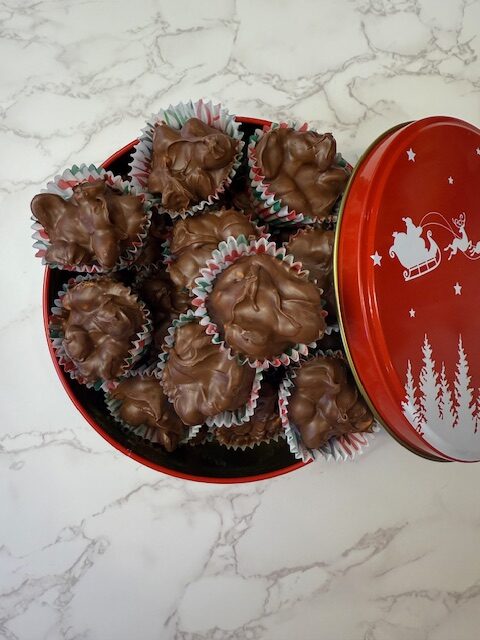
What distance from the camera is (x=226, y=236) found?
1.33 m

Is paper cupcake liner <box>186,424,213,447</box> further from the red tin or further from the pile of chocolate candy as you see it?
the red tin

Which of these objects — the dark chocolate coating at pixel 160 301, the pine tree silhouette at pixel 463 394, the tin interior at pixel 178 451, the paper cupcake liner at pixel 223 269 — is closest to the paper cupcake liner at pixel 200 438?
the tin interior at pixel 178 451

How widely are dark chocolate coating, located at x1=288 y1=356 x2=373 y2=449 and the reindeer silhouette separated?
1.16 ft

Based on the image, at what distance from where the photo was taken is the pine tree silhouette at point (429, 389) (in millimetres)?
1225

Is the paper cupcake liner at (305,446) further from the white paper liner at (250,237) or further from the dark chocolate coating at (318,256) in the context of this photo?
the white paper liner at (250,237)

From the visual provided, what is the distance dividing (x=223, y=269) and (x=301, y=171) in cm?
34

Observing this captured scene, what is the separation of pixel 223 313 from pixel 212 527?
3.18 ft

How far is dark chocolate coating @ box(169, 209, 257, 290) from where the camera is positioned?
132cm

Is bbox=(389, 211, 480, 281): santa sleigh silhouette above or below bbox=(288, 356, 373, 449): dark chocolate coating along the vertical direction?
above

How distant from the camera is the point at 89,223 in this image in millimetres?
1275

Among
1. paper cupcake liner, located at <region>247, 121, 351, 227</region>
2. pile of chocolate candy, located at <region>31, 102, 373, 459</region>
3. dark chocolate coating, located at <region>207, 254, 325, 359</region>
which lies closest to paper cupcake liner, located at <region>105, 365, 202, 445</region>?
pile of chocolate candy, located at <region>31, 102, 373, 459</region>

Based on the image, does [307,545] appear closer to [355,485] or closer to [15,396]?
[355,485]

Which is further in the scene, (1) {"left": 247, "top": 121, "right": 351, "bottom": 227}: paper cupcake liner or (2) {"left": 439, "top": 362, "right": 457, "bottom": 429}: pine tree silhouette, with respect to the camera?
(1) {"left": 247, "top": 121, "right": 351, "bottom": 227}: paper cupcake liner

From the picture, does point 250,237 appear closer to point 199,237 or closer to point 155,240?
point 199,237
